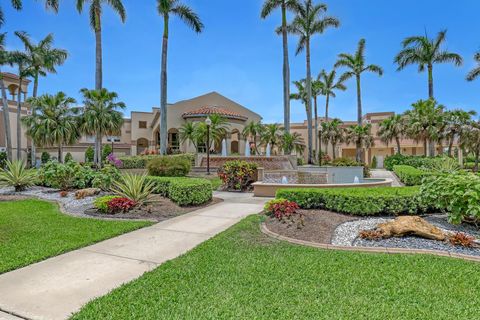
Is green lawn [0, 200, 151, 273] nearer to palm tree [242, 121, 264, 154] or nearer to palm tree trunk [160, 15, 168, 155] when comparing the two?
palm tree trunk [160, 15, 168, 155]

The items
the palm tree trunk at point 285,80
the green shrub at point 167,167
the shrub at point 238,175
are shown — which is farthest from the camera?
the palm tree trunk at point 285,80

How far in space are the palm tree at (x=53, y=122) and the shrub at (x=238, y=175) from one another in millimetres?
15601

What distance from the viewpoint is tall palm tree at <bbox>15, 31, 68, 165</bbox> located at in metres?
30.6

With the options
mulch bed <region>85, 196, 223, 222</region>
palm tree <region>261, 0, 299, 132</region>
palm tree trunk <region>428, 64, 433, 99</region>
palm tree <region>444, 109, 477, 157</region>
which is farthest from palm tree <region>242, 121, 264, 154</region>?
mulch bed <region>85, 196, 223, 222</region>

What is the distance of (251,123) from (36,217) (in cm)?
2550

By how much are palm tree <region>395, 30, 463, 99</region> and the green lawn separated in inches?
1350

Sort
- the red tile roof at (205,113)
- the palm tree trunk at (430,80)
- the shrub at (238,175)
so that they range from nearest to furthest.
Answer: the shrub at (238,175) → the red tile roof at (205,113) → the palm tree trunk at (430,80)

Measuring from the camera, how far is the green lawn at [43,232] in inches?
191

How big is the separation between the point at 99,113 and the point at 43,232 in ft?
56.1

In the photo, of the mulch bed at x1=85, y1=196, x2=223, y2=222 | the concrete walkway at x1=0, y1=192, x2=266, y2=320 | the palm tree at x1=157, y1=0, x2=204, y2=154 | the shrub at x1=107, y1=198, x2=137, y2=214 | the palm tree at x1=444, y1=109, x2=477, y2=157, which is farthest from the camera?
the palm tree at x1=444, y1=109, x2=477, y2=157

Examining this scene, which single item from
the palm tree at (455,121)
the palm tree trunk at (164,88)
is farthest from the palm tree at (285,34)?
the palm tree at (455,121)

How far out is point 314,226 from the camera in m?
6.55

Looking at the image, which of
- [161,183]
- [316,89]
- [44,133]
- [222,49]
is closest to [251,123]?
[316,89]

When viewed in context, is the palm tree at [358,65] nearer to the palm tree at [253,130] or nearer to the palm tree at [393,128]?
the palm tree at [393,128]
